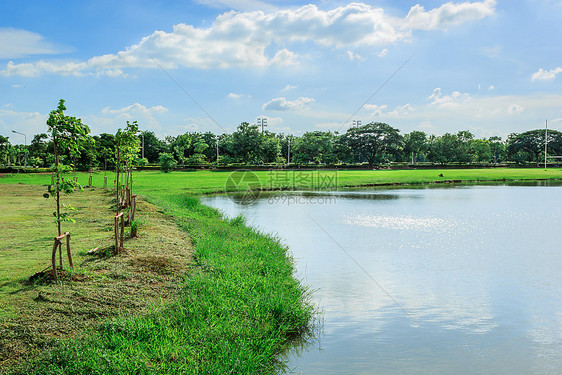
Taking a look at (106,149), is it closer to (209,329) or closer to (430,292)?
(209,329)

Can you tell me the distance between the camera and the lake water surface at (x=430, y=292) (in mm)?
6129

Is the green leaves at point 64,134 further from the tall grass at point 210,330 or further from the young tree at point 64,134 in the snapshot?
the tall grass at point 210,330

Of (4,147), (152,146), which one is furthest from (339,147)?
(4,147)

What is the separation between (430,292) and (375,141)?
9296 cm

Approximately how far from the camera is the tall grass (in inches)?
200

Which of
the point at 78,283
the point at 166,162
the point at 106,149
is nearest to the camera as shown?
the point at 78,283

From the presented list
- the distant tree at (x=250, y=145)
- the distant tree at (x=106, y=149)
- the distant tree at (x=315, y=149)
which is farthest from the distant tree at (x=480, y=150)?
the distant tree at (x=106, y=149)

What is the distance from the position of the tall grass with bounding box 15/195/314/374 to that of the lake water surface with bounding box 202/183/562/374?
560mm

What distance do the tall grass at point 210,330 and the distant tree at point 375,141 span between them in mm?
92695

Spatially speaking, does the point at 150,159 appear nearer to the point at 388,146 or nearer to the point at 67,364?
the point at 388,146

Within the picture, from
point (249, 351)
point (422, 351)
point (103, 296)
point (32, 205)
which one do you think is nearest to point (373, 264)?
point (422, 351)

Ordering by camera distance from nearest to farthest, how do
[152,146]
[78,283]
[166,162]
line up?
[78,283] → [166,162] → [152,146]

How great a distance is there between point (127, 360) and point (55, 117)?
13.9 feet

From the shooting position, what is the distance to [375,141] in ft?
325
